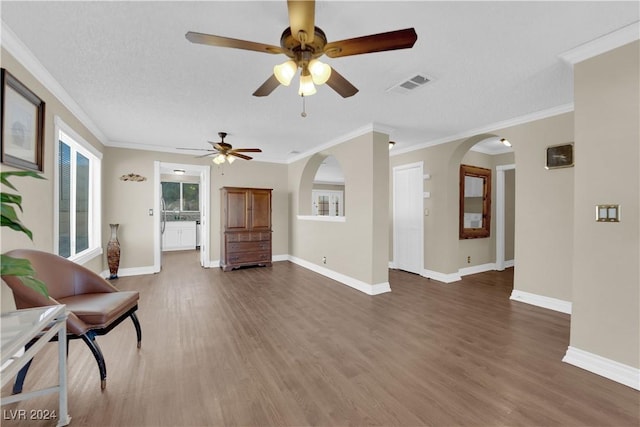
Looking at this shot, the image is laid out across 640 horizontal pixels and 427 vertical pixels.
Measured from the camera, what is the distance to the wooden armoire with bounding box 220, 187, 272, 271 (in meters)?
5.52

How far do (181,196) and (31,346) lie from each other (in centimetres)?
776

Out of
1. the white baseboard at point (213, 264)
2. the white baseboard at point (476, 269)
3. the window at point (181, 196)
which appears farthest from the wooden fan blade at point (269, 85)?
the window at point (181, 196)

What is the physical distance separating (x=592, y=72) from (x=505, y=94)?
83 centimetres

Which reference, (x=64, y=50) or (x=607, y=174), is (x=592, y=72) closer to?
(x=607, y=174)

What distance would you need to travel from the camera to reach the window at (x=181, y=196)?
824 cm

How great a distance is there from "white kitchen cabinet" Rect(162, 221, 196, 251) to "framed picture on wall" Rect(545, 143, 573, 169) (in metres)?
8.49

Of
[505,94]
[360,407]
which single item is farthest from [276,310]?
[505,94]

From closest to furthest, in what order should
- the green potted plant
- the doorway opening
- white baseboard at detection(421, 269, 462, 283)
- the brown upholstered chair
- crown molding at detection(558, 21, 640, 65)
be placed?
1. the green potted plant
2. the brown upholstered chair
3. crown molding at detection(558, 21, 640, 65)
4. white baseboard at detection(421, 269, 462, 283)
5. the doorway opening

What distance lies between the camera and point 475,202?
522 cm

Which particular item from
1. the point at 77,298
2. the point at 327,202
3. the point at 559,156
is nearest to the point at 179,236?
the point at 327,202

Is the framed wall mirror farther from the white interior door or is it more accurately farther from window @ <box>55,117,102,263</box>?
window @ <box>55,117,102,263</box>

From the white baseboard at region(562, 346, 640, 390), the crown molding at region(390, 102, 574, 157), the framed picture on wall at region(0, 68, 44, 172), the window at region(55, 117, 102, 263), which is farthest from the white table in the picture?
the crown molding at region(390, 102, 574, 157)

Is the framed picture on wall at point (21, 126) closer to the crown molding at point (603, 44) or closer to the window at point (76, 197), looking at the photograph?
the window at point (76, 197)

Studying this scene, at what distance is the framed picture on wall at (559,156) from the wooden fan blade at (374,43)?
2.97 metres
